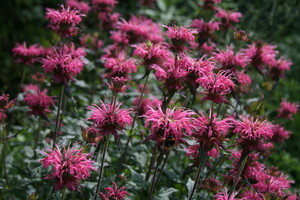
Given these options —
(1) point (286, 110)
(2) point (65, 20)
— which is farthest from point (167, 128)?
(1) point (286, 110)

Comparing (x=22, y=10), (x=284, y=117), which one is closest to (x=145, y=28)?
(x=284, y=117)

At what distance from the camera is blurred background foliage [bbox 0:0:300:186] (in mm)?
4008

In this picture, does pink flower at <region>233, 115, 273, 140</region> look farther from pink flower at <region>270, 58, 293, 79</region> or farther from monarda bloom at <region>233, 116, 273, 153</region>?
pink flower at <region>270, 58, 293, 79</region>

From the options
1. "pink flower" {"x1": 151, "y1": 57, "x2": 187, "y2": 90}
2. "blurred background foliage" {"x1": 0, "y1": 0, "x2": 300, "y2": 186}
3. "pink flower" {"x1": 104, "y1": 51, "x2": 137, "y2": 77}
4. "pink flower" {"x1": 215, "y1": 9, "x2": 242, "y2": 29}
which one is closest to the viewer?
"pink flower" {"x1": 151, "y1": 57, "x2": 187, "y2": 90}

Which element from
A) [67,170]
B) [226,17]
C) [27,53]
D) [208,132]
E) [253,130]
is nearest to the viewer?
[67,170]

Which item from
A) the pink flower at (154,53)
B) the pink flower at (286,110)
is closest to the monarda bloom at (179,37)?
the pink flower at (154,53)

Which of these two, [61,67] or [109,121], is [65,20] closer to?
[61,67]

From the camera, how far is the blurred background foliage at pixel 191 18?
158 inches

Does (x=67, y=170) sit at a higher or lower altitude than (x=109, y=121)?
lower

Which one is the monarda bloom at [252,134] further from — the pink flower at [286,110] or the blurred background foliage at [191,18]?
the blurred background foliage at [191,18]

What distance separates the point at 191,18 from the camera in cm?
414

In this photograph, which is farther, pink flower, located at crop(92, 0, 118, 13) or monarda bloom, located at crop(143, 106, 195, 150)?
pink flower, located at crop(92, 0, 118, 13)

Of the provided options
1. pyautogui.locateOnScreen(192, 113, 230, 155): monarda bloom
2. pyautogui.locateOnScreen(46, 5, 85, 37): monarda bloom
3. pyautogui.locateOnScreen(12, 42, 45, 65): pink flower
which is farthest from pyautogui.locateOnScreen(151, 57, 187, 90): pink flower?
pyautogui.locateOnScreen(12, 42, 45, 65): pink flower

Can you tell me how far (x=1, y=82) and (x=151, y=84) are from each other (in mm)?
3121
